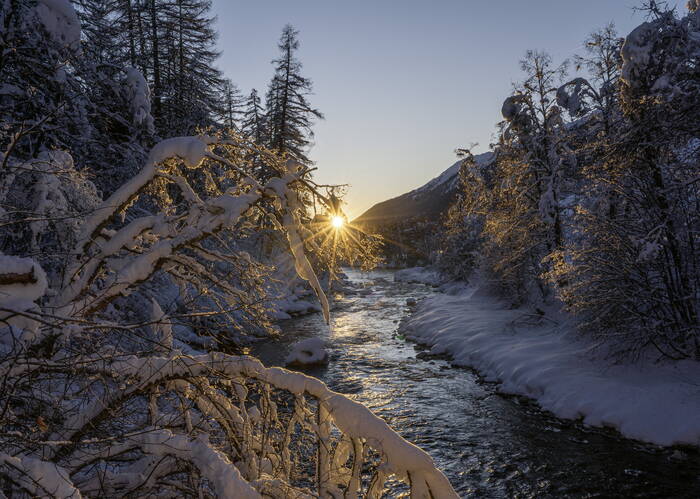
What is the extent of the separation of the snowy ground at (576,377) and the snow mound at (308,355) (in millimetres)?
4394

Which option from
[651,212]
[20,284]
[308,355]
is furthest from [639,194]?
[20,284]

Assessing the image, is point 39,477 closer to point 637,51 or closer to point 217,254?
point 217,254

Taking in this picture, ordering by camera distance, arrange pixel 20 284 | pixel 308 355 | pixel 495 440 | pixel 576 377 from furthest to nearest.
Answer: pixel 308 355 → pixel 576 377 → pixel 495 440 → pixel 20 284

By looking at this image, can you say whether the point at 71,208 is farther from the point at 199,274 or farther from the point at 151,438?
the point at 151,438

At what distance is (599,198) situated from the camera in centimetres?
1252

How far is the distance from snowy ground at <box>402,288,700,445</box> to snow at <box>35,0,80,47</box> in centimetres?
1224

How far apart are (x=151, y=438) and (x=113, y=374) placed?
0.53 m

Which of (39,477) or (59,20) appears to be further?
(59,20)

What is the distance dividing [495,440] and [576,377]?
334 cm

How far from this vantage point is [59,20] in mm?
6934

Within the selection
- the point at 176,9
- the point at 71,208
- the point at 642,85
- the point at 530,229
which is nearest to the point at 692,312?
the point at 642,85

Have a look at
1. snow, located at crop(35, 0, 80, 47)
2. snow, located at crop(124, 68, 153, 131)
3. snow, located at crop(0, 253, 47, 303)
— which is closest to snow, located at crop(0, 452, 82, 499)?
snow, located at crop(0, 253, 47, 303)

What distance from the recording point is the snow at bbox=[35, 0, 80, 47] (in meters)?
6.86

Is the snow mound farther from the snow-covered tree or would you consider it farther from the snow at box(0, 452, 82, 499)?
the snow at box(0, 452, 82, 499)
